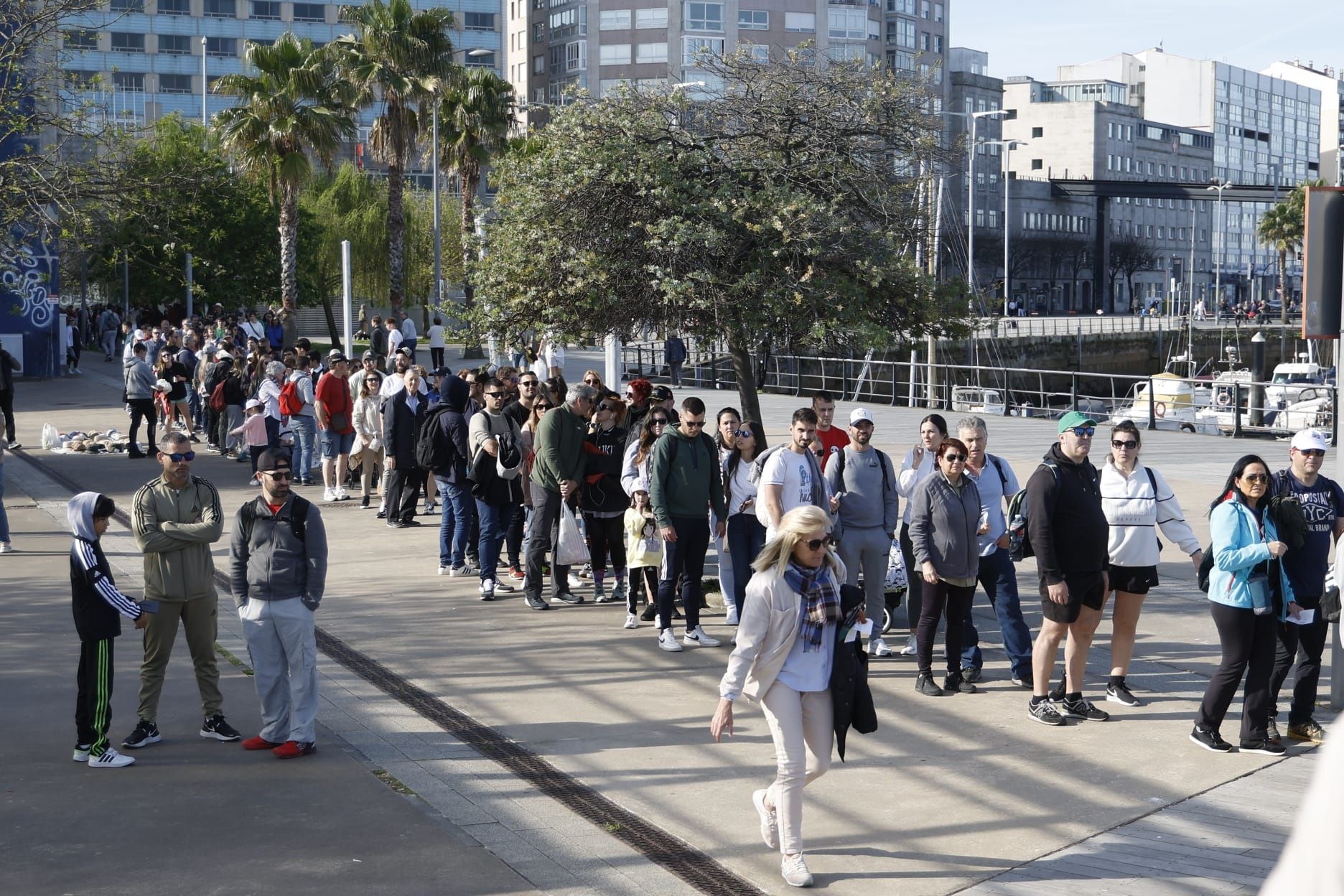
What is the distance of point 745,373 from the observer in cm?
1202

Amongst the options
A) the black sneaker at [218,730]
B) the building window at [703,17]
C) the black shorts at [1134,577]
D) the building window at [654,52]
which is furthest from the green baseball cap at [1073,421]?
the building window at [654,52]

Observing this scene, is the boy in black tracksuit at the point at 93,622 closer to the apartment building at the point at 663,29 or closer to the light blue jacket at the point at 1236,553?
the light blue jacket at the point at 1236,553

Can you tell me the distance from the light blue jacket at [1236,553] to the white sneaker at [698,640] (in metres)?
3.61

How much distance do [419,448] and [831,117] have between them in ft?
15.5

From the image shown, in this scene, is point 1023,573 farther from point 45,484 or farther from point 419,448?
point 45,484

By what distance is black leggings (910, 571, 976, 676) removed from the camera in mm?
8961

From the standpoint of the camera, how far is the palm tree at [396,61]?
40.2 m

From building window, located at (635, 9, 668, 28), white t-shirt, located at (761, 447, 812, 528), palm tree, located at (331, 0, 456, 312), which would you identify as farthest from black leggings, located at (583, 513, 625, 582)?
building window, located at (635, 9, 668, 28)

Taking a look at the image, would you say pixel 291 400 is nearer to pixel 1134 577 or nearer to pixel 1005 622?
pixel 1005 622

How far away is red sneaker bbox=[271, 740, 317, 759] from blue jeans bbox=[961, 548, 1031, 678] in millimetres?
4079

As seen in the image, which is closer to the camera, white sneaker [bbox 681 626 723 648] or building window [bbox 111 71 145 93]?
white sneaker [bbox 681 626 723 648]

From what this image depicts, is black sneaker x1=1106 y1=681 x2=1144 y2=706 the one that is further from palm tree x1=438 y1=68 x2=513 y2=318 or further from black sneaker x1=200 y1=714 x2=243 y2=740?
palm tree x1=438 y1=68 x2=513 y2=318

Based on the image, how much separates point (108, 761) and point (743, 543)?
178 inches

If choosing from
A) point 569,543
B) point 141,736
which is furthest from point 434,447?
point 141,736
